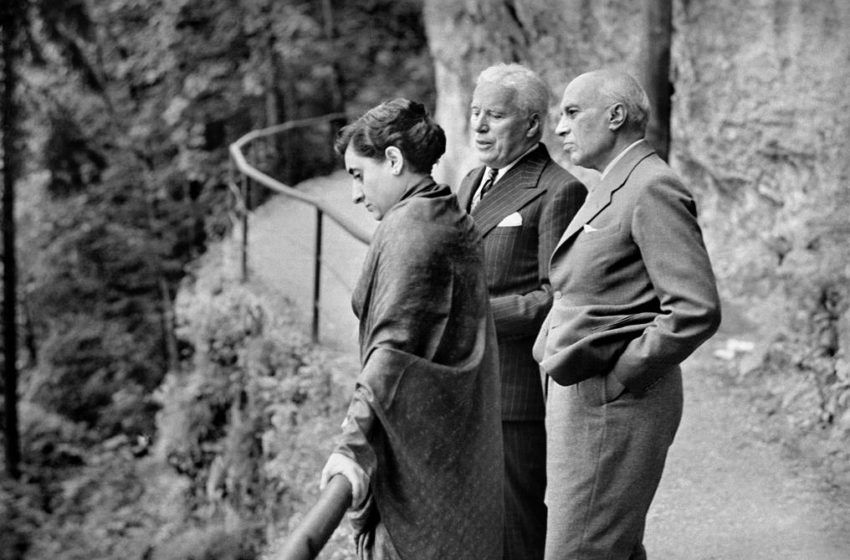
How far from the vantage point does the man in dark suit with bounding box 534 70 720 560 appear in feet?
8.38

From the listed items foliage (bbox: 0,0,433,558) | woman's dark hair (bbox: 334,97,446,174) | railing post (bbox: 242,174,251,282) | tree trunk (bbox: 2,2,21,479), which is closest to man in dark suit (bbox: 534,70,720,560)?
woman's dark hair (bbox: 334,97,446,174)

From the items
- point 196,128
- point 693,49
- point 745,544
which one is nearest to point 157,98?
point 196,128

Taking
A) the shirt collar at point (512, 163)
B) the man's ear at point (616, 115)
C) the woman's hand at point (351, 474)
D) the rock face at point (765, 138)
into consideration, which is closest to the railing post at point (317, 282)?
the rock face at point (765, 138)

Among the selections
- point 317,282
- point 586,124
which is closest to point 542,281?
point 586,124

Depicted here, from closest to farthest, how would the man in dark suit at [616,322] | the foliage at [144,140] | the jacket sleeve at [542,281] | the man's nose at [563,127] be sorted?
the man in dark suit at [616,322], the man's nose at [563,127], the jacket sleeve at [542,281], the foliage at [144,140]

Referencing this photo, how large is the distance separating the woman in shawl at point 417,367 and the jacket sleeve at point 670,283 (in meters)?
0.37

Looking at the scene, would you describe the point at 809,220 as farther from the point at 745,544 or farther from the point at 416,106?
the point at 416,106

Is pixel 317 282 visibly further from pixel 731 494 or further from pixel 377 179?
pixel 377 179

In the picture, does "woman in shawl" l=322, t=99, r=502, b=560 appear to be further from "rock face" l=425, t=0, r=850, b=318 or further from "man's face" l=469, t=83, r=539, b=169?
"rock face" l=425, t=0, r=850, b=318

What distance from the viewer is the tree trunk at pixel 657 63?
6.67 m

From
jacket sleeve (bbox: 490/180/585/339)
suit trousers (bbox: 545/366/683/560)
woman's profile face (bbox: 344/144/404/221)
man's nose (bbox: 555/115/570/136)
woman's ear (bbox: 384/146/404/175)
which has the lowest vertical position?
suit trousers (bbox: 545/366/683/560)

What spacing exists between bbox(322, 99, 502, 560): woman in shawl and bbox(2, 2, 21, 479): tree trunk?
1286 centimetres

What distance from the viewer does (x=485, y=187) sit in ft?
11.3

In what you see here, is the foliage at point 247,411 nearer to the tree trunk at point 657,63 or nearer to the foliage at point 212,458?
the foliage at point 212,458
